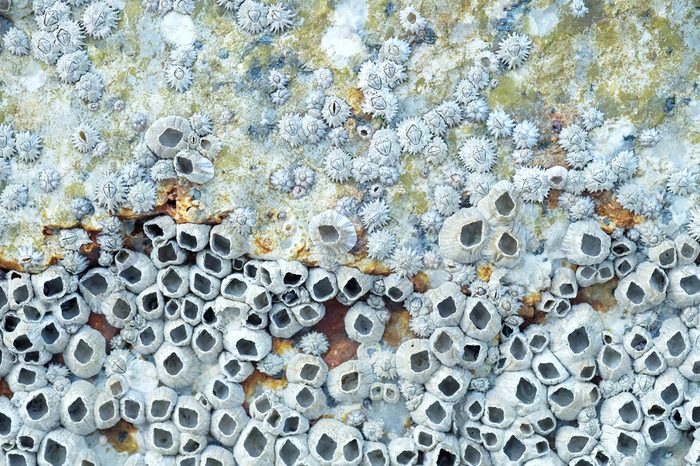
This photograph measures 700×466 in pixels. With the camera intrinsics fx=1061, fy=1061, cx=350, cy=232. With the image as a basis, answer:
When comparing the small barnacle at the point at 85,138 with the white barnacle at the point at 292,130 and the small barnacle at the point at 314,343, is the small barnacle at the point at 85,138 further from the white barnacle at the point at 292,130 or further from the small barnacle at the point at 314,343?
the small barnacle at the point at 314,343

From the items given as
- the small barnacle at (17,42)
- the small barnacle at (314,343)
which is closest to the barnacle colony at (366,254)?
the small barnacle at (314,343)

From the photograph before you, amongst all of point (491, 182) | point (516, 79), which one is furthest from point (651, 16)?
point (491, 182)

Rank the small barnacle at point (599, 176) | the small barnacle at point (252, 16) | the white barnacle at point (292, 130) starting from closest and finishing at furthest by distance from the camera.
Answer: the small barnacle at point (599, 176) → the white barnacle at point (292, 130) → the small barnacle at point (252, 16)

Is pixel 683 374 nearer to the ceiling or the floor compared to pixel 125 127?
nearer to the floor

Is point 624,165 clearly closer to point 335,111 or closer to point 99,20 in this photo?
point 335,111

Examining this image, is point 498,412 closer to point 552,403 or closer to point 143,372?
point 552,403

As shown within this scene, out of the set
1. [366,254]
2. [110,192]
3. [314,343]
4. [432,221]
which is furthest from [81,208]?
[432,221]

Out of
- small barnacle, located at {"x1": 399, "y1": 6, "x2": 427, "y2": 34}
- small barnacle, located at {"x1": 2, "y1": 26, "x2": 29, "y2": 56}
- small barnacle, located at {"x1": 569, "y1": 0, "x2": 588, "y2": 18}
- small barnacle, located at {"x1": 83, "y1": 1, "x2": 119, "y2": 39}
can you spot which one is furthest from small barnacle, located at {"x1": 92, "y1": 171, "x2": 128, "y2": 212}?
small barnacle, located at {"x1": 569, "y1": 0, "x2": 588, "y2": 18}

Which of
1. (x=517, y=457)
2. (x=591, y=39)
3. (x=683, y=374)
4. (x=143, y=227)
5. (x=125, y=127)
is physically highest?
(x=591, y=39)
